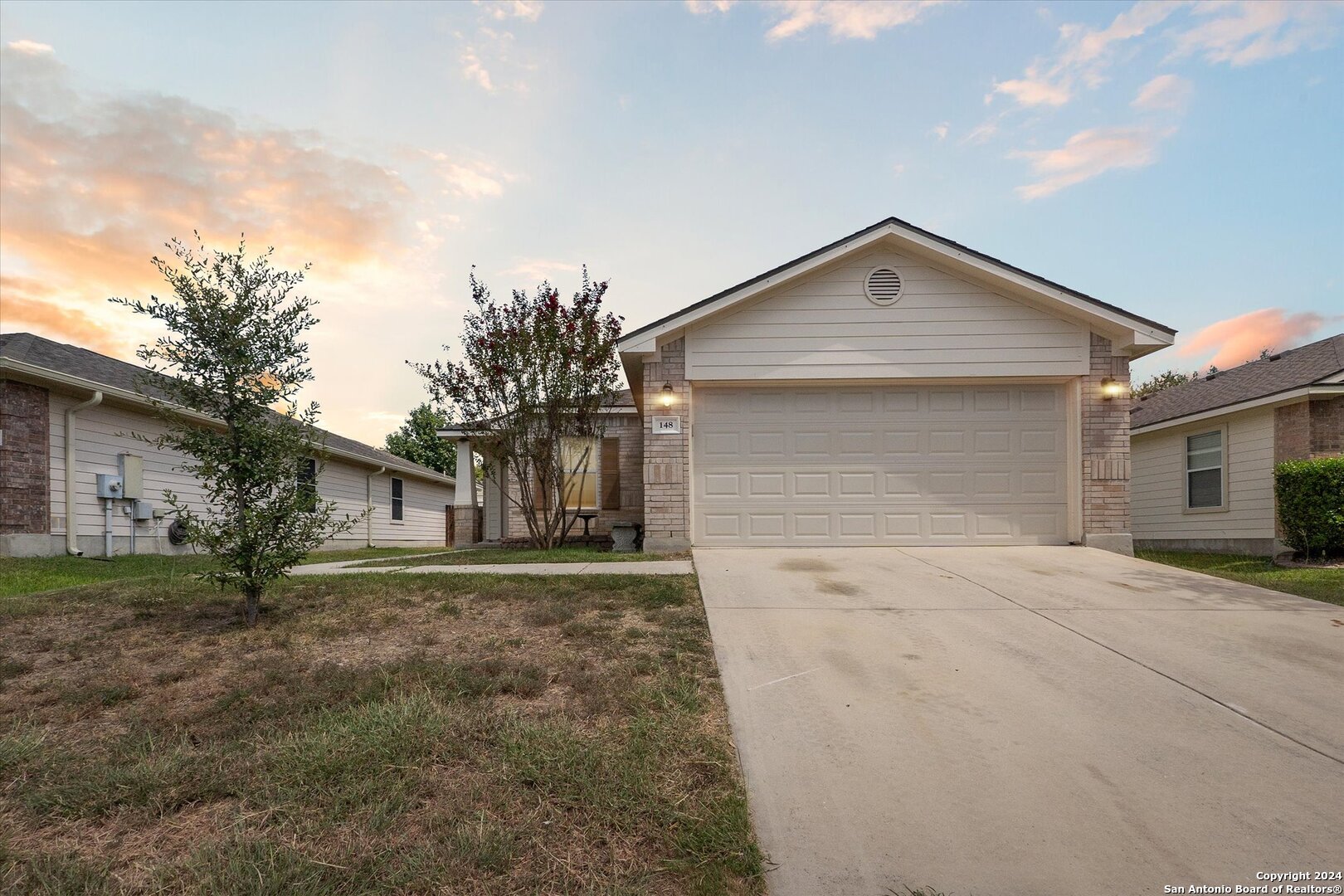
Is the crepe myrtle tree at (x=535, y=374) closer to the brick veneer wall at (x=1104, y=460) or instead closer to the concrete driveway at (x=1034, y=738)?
the concrete driveway at (x=1034, y=738)

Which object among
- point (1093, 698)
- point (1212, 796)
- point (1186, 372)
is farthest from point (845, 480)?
point (1186, 372)

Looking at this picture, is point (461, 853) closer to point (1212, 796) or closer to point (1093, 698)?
point (1212, 796)

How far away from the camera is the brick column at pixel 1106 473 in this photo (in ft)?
29.9

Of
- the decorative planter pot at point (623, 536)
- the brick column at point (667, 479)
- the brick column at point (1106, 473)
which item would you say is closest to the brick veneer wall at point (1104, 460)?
the brick column at point (1106, 473)

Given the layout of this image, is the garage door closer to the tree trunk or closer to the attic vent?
the attic vent

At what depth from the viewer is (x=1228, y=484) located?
42.4ft

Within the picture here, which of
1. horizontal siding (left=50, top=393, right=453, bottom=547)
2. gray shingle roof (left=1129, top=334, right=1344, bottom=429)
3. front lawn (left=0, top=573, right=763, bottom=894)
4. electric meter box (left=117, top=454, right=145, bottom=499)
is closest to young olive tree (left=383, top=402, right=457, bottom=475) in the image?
horizontal siding (left=50, top=393, right=453, bottom=547)

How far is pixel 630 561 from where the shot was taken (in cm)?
830

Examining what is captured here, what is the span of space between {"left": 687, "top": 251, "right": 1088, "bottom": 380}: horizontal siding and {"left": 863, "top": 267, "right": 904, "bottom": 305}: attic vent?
0.08 metres

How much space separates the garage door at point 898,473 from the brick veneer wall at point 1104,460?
0.32 m

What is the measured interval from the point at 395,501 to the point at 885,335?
18811mm

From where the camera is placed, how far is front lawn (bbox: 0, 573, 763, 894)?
7.80 feet

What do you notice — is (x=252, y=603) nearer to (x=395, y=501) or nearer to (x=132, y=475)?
(x=132, y=475)

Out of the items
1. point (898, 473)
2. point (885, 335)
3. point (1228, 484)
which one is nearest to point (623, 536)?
point (898, 473)
